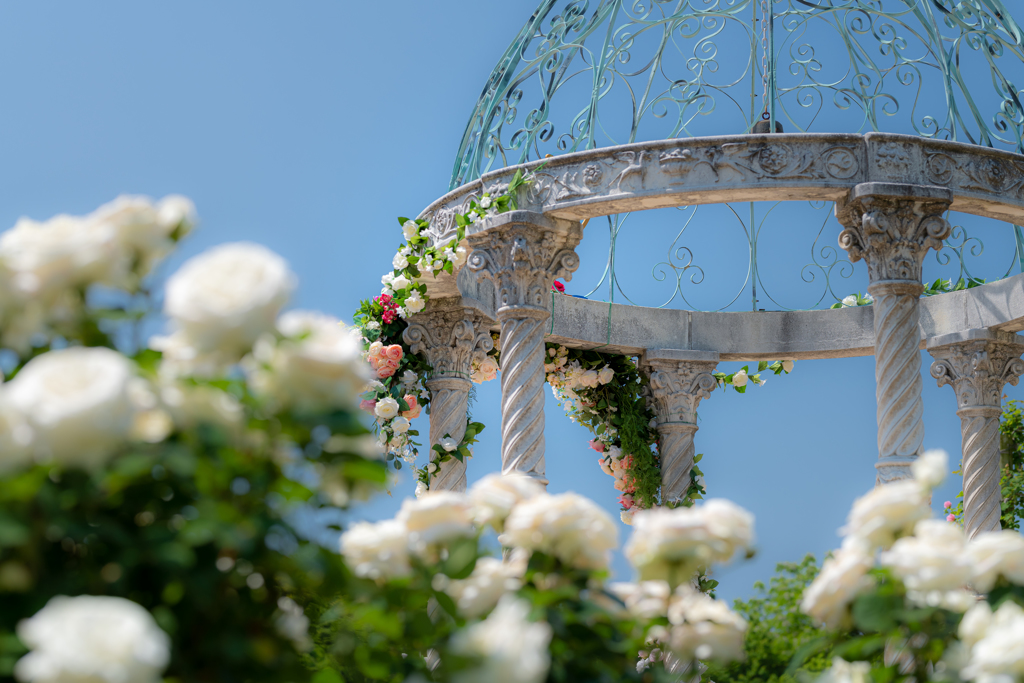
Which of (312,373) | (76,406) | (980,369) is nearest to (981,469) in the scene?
(980,369)

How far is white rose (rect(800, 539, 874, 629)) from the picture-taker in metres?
2.48

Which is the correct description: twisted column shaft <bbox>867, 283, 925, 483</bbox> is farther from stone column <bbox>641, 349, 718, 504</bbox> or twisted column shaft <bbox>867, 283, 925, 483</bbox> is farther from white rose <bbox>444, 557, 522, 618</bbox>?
white rose <bbox>444, 557, 522, 618</bbox>

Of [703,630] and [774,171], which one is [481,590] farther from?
[774,171]

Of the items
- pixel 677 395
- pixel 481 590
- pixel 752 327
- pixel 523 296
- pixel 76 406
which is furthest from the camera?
pixel 752 327

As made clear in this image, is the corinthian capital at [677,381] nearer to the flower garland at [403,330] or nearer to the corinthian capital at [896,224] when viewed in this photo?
the flower garland at [403,330]

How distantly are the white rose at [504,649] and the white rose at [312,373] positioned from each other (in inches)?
18.3

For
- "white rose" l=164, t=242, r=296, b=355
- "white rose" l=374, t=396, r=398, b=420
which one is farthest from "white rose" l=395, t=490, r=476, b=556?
"white rose" l=374, t=396, r=398, b=420

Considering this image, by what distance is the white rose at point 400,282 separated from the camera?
954 centimetres

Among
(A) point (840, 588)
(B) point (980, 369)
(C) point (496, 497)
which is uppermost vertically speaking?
(B) point (980, 369)

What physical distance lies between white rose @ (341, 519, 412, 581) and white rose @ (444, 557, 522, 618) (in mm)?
138

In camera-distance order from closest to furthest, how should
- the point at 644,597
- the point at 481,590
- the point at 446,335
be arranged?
the point at 481,590, the point at 644,597, the point at 446,335

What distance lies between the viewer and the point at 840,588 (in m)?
2.48

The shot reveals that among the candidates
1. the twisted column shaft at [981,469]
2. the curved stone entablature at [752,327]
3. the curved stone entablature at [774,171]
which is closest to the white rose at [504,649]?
the curved stone entablature at [774,171]

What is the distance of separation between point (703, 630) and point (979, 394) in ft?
33.9
